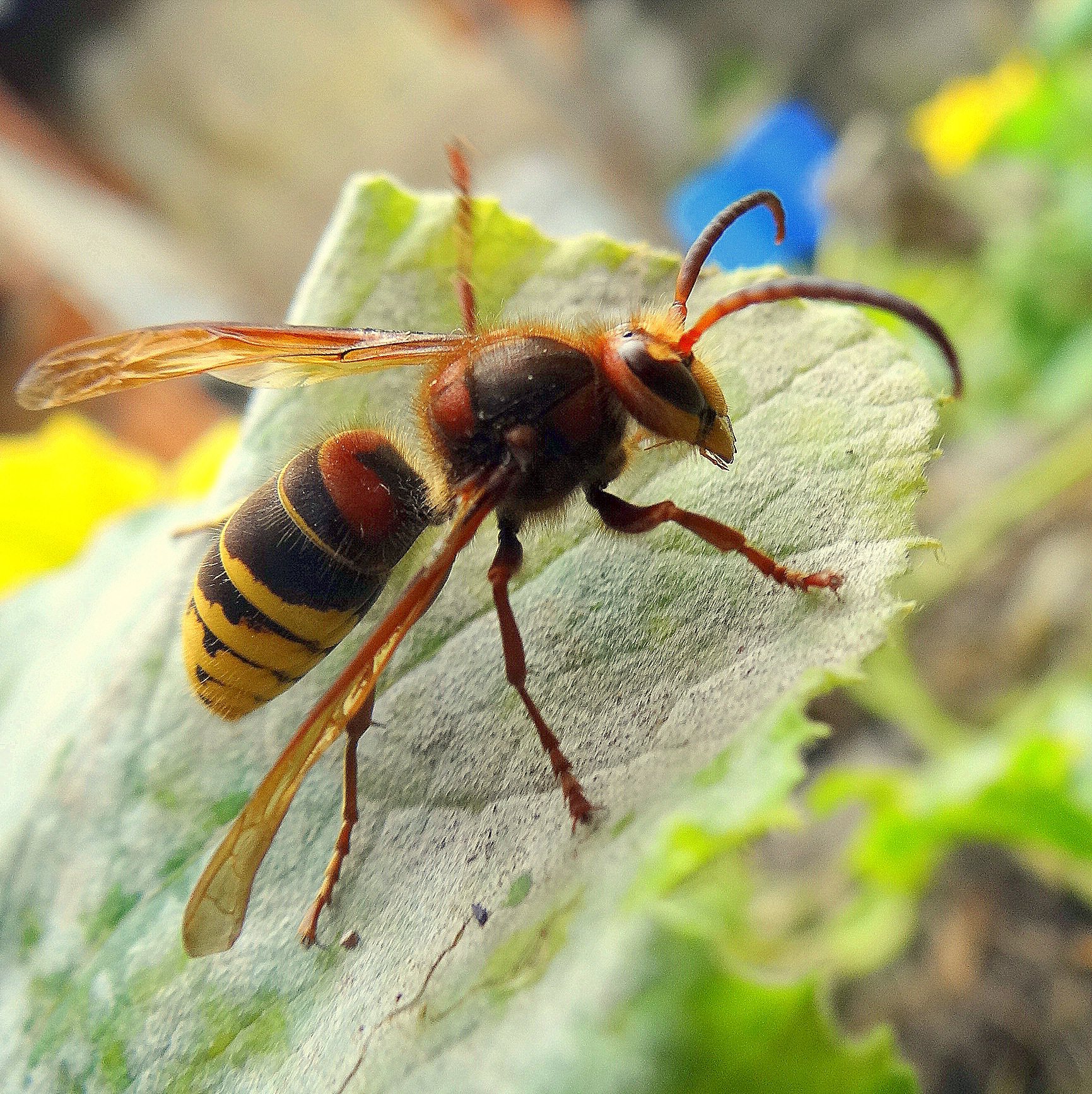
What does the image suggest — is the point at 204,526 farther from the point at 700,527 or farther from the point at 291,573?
the point at 700,527

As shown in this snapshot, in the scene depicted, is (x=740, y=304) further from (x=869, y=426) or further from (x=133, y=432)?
(x=133, y=432)

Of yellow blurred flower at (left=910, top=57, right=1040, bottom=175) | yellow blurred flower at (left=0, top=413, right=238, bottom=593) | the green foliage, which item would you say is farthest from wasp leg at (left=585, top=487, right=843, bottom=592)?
yellow blurred flower at (left=910, top=57, right=1040, bottom=175)

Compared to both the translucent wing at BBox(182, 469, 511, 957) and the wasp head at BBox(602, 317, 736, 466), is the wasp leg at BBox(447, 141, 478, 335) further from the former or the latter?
the translucent wing at BBox(182, 469, 511, 957)

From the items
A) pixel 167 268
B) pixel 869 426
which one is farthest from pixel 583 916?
pixel 167 268

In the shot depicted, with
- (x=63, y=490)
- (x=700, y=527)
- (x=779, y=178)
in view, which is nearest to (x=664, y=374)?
(x=700, y=527)

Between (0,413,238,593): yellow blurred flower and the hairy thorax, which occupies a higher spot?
(0,413,238,593): yellow blurred flower

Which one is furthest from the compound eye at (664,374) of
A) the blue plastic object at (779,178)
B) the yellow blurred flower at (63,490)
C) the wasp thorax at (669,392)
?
the blue plastic object at (779,178)
